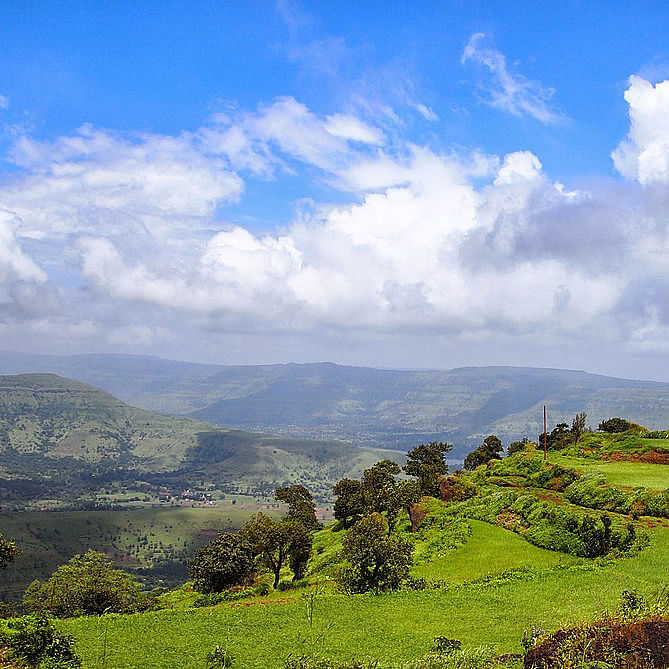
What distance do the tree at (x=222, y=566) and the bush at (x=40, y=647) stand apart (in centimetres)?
2355

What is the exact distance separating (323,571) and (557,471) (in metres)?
27.8

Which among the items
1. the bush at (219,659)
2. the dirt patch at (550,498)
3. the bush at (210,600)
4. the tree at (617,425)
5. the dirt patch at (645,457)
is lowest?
the bush at (210,600)

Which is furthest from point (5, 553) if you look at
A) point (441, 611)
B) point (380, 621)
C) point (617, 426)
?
point (617, 426)

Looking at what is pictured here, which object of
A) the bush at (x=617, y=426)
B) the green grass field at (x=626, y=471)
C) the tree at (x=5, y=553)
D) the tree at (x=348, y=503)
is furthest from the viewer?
the bush at (x=617, y=426)

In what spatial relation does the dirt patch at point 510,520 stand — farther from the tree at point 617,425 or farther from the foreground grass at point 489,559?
the tree at point 617,425

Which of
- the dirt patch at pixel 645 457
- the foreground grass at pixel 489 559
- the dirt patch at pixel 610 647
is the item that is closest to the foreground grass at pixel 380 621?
the foreground grass at pixel 489 559

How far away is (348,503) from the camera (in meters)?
74.1

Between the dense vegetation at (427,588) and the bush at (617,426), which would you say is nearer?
the dense vegetation at (427,588)

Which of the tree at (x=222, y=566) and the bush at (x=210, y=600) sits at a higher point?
the tree at (x=222, y=566)

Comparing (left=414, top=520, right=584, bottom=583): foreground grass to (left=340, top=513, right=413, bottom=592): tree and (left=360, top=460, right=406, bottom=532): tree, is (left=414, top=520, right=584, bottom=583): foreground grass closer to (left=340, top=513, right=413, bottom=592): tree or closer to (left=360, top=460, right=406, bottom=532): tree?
(left=340, top=513, right=413, bottom=592): tree

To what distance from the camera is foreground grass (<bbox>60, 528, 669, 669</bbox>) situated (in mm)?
25719

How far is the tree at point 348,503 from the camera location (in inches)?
2819

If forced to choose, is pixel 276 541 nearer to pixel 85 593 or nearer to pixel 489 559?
pixel 85 593

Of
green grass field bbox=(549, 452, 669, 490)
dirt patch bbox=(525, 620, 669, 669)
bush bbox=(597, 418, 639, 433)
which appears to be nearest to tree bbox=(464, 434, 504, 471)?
bush bbox=(597, 418, 639, 433)
